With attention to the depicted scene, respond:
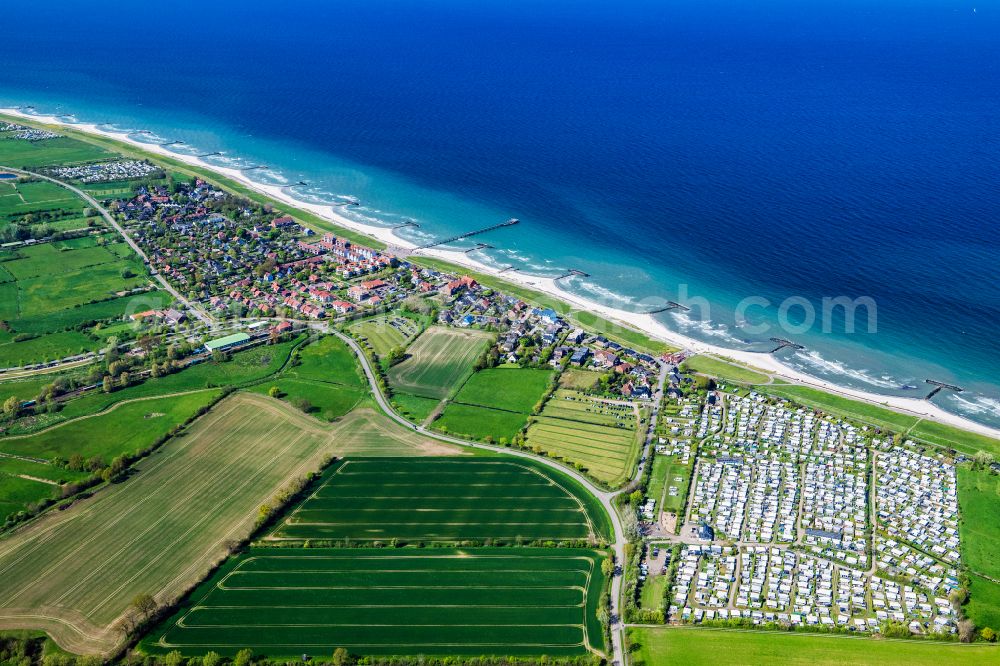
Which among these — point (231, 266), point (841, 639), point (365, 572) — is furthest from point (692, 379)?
point (231, 266)

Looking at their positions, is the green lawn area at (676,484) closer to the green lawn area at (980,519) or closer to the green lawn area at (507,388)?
the green lawn area at (507,388)

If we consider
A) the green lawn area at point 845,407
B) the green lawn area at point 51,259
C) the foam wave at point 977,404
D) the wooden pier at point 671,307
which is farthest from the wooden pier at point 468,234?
the foam wave at point 977,404

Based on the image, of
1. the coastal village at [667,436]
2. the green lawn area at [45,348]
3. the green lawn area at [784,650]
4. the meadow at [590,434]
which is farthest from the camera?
the green lawn area at [45,348]

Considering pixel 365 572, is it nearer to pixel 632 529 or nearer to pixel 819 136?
pixel 632 529

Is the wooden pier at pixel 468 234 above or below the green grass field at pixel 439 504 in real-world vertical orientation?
above

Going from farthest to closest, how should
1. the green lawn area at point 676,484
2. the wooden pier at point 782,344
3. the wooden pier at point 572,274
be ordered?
the wooden pier at point 572,274 < the wooden pier at point 782,344 < the green lawn area at point 676,484

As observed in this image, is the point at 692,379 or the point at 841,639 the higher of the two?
the point at 692,379
